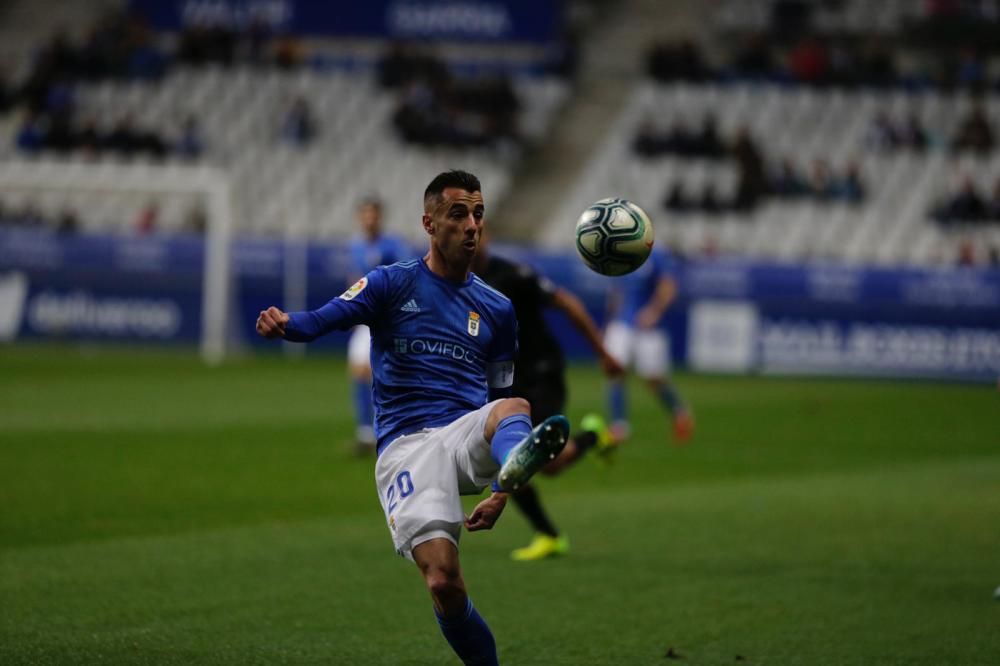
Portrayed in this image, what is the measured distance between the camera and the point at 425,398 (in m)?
5.89

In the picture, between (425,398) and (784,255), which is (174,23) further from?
(425,398)

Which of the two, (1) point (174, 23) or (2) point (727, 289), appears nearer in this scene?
(2) point (727, 289)

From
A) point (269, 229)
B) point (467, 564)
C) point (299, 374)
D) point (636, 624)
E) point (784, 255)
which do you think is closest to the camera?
point (636, 624)

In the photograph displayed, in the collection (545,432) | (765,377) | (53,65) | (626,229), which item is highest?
(53,65)

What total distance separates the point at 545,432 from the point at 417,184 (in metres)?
29.2

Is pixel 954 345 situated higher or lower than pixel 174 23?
lower

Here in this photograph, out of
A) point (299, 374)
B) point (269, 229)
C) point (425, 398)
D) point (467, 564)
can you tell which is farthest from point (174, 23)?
point (425, 398)

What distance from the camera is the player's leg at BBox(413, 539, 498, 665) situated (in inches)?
215

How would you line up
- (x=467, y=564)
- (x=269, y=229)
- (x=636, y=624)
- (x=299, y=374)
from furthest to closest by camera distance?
(x=269, y=229), (x=299, y=374), (x=467, y=564), (x=636, y=624)

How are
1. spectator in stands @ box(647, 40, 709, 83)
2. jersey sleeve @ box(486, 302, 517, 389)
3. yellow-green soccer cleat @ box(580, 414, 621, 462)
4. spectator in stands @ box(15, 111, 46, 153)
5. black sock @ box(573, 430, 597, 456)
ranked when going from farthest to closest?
spectator in stands @ box(647, 40, 709, 83)
spectator in stands @ box(15, 111, 46, 153)
black sock @ box(573, 430, 597, 456)
yellow-green soccer cleat @ box(580, 414, 621, 462)
jersey sleeve @ box(486, 302, 517, 389)

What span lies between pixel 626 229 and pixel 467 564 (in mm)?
3361

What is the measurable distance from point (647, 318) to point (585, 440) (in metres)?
8.10

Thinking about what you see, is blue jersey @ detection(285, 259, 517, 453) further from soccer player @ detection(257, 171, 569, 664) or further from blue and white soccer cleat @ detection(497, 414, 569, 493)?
blue and white soccer cleat @ detection(497, 414, 569, 493)

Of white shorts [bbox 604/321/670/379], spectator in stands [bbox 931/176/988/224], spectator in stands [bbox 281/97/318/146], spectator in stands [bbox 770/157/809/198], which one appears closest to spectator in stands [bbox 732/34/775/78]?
spectator in stands [bbox 770/157/809/198]
